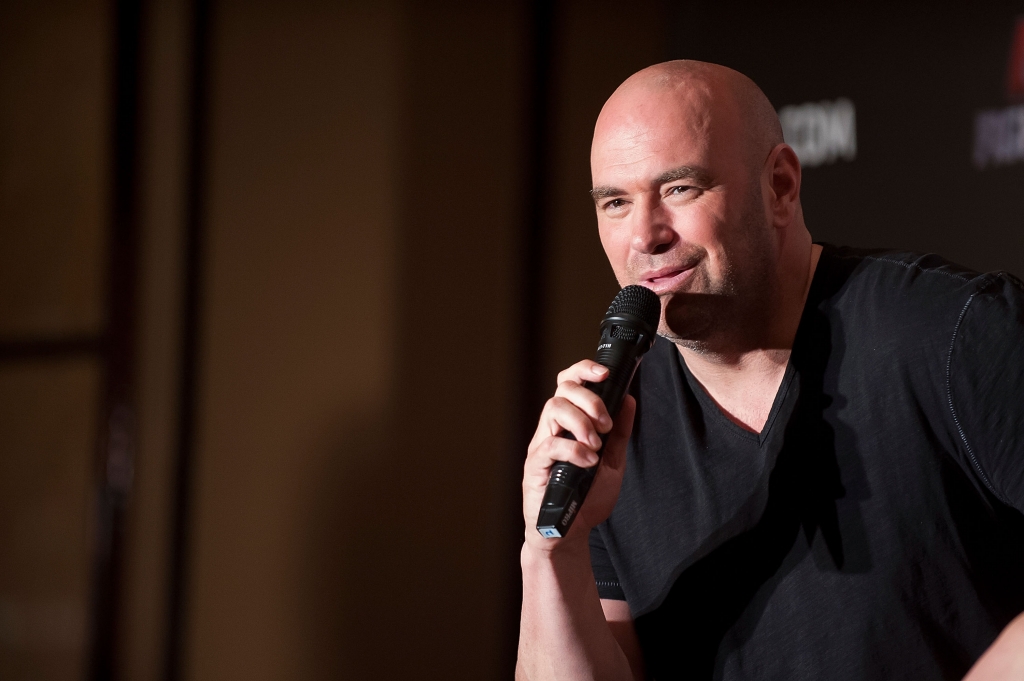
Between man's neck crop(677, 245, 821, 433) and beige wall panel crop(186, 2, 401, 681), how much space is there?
1699mm

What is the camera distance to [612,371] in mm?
1074

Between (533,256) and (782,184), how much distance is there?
5.15 ft

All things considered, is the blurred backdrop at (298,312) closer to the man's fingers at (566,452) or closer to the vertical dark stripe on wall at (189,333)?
the vertical dark stripe on wall at (189,333)

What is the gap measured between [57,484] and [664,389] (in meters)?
2.35

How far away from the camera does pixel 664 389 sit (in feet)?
4.68

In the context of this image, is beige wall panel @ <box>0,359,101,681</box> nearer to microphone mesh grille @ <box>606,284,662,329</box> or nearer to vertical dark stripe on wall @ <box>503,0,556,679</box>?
vertical dark stripe on wall @ <box>503,0,556,679</box>

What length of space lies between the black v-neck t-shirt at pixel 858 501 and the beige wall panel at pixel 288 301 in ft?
5.60

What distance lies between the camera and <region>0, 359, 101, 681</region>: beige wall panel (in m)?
2.91

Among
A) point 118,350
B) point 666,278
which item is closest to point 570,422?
point 666,278

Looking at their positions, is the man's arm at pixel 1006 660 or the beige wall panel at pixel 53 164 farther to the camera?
the beige wall panel at pixel 53 164

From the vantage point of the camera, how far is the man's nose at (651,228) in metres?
1.20

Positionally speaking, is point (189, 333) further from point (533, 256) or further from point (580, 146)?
point (580, 146)

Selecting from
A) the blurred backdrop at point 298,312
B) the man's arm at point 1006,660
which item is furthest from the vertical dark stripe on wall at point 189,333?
the man's arm at point 1006,660

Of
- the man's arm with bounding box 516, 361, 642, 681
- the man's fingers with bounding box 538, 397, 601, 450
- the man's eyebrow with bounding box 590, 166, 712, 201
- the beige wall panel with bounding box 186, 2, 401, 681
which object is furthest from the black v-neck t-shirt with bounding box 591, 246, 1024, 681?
the beige wall panel with bounding box 186, 2, 401, 681
